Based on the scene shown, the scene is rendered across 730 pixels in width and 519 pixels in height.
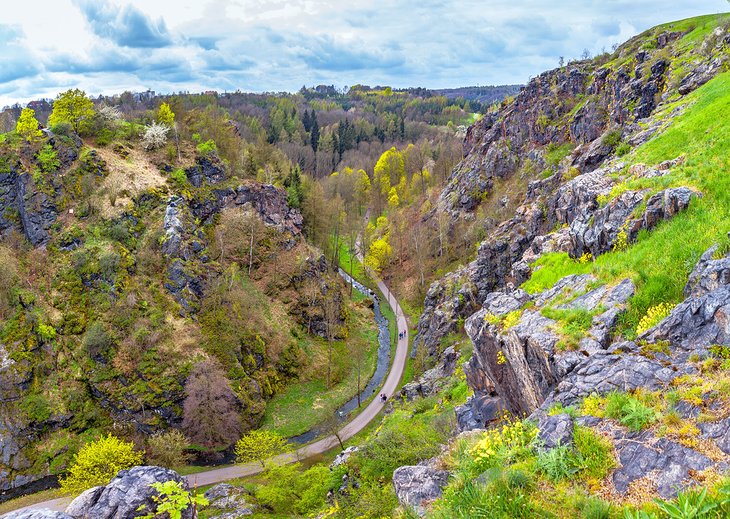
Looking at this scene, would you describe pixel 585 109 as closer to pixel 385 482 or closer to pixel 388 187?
pixel 388 187

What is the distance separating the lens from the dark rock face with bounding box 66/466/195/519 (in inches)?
588

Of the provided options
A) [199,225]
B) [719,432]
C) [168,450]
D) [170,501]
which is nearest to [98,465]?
[168,450]

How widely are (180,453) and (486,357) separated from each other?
Answer: 29.1m

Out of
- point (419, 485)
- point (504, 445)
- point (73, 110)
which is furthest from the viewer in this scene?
point (73, 110)

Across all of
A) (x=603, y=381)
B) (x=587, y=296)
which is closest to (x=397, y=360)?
(x=587, y=296)

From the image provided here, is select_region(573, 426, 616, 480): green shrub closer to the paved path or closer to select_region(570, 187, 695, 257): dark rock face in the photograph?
select_region(570, 187, 695, 257): dark rock face

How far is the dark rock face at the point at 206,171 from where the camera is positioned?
193 feet

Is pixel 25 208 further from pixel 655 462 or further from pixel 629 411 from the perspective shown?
pixel 655 462

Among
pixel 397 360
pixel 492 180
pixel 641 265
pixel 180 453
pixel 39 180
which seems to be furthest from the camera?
pixel 492 180

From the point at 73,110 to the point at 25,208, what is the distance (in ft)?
54.1

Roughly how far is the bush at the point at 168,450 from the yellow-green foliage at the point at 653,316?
3478cm

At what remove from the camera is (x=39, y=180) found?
4988 cm

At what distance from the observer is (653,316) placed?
13.0m

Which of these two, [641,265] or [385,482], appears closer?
[641,265]
